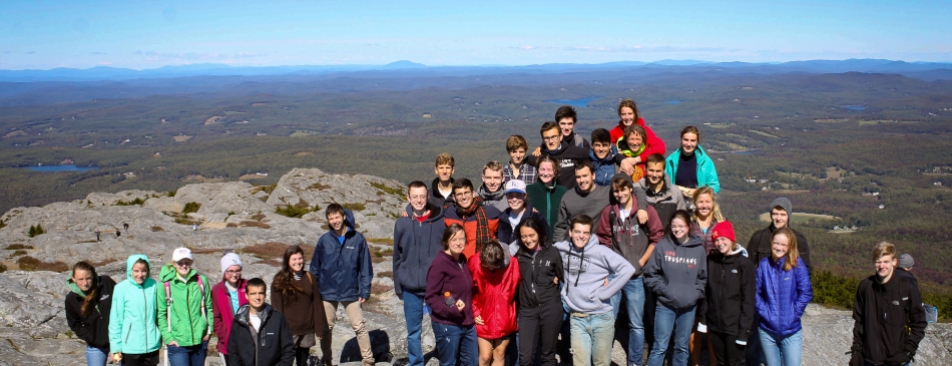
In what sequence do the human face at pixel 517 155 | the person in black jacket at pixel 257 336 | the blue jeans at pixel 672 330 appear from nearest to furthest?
the person in black jacket at pixel 257 336 → the blue jeans at pixel 672 330 → the human face at pixel 517 155

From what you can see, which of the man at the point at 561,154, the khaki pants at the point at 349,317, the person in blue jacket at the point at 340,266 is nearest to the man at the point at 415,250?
the person in blue jacket at the point at 340,266

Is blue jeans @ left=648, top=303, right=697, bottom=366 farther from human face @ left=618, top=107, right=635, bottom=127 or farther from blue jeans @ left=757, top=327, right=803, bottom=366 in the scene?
human face @ left=618, top=107, right=635, bottom=127

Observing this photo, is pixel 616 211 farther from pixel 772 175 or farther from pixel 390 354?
pixel 772 175

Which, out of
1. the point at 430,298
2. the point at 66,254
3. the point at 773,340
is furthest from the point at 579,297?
the point at 66,254

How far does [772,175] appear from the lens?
17712 centimetres

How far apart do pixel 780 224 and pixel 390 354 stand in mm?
6722

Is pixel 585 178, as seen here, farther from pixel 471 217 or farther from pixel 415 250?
pixel 415 250

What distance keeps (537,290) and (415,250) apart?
188 centimetres

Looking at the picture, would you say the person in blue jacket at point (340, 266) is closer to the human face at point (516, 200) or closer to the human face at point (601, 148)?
the human face at point (516, 200)

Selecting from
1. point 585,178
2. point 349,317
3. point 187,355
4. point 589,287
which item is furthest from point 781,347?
point 187,355

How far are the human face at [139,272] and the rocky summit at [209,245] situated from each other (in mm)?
3290

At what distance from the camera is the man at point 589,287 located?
7.48 m

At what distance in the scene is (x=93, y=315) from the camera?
24.2ft

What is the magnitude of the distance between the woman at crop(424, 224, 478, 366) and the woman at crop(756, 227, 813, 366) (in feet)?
12.4
